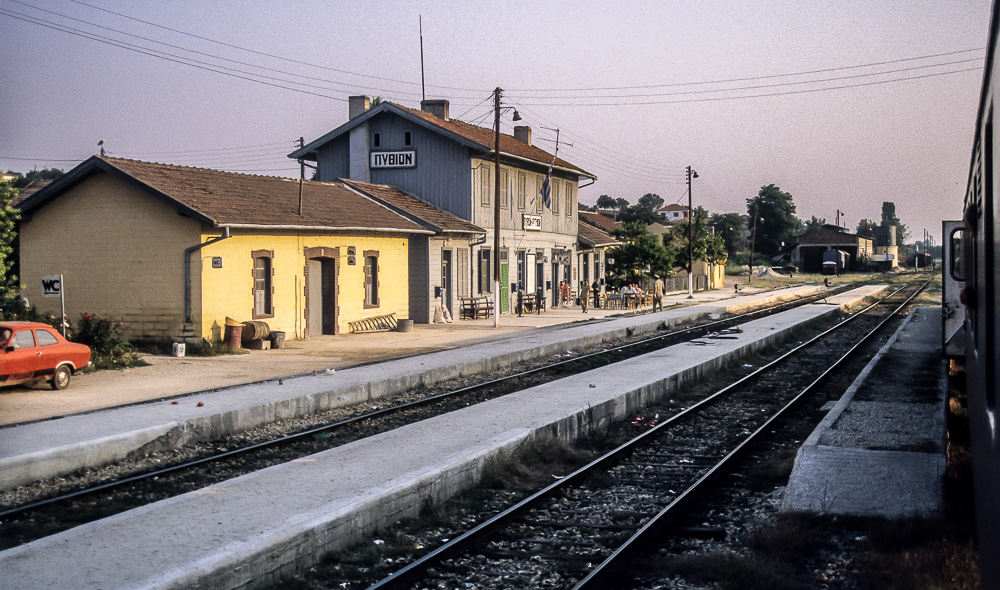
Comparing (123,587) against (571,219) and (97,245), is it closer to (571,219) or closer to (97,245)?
(97,245)

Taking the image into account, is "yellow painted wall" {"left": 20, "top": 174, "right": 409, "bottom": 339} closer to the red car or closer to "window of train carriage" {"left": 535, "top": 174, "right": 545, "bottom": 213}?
the red car

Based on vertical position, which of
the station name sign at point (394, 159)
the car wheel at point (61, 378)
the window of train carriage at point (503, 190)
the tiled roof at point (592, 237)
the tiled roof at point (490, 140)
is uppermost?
the tiled roof at point (490, 140)

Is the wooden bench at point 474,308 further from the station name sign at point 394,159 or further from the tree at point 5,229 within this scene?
the tree at point 5,229

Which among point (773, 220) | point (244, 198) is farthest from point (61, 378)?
point (773, 220)

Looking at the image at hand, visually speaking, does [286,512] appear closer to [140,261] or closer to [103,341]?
[103,341]

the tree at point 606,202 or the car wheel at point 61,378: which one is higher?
the tree at point 606,202

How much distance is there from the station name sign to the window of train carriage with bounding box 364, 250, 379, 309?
7.47 m

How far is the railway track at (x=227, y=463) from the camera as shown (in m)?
7.90

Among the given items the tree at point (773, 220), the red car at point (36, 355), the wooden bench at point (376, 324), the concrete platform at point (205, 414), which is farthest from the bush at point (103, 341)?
the tree at point (773, 220)

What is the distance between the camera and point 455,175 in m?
32.8

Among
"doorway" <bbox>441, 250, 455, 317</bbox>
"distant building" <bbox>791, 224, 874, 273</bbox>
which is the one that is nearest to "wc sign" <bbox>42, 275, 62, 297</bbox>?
"doorway" <bbox>441, 250, 455, 317</bbox>

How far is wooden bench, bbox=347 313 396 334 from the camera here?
26625mm

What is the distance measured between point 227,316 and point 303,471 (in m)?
13.3

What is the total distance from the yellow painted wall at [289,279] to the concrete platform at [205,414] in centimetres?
521
